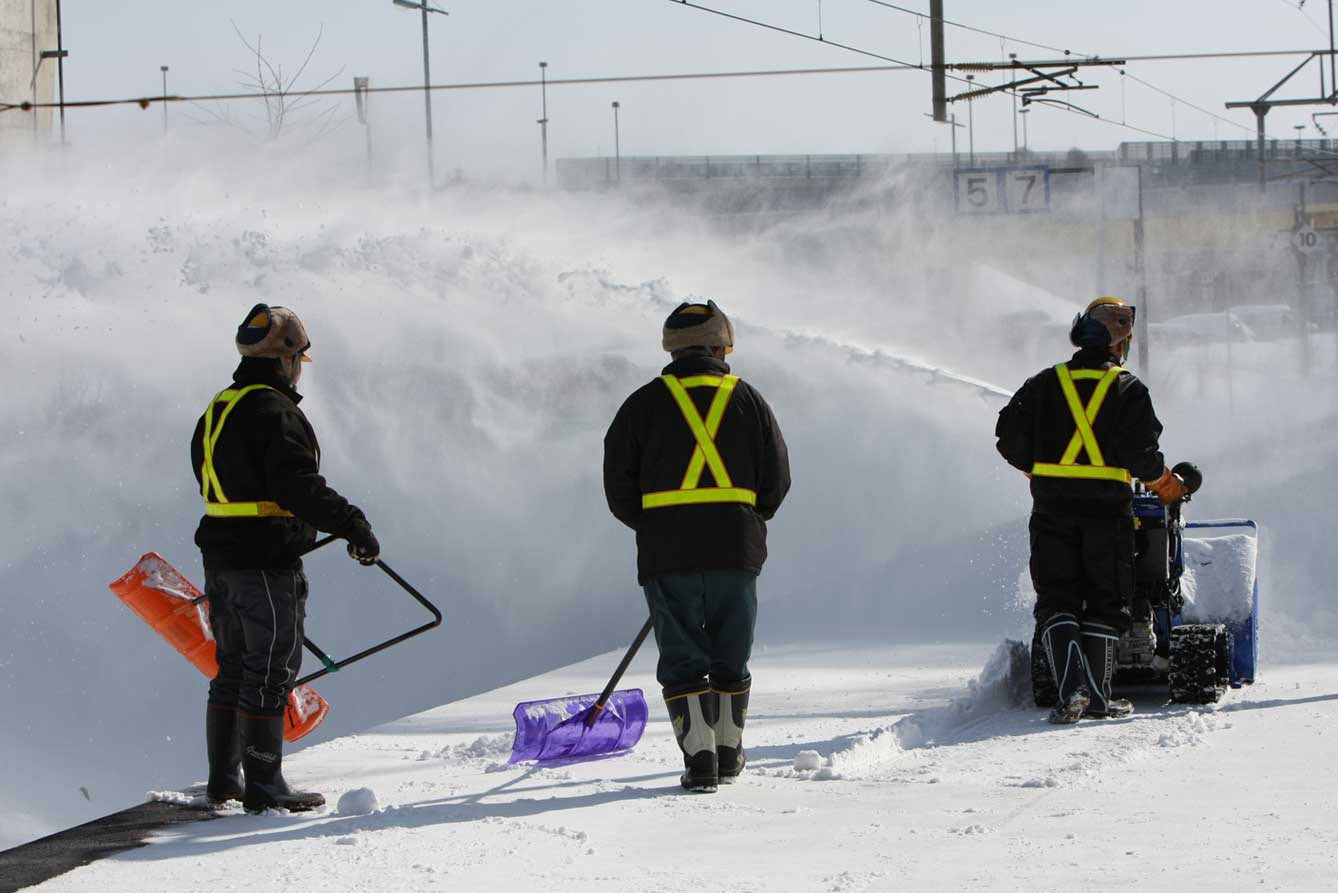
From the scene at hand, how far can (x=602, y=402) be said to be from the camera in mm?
16422

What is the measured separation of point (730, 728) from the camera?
5.40 meters

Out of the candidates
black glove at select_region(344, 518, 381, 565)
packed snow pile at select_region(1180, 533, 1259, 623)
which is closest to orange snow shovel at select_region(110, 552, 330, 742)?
black glove at select_region(344, 518, 381, 565)

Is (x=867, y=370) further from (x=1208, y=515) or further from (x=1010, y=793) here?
(x=1010, y=793)

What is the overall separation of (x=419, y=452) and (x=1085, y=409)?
912cm

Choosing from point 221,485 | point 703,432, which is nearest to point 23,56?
point 221,485

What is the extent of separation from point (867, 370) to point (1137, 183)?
11398mm

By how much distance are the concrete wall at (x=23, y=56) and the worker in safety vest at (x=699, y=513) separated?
78.7ft

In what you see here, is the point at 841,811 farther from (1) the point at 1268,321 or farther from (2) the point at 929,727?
(1) the point at 1268,321

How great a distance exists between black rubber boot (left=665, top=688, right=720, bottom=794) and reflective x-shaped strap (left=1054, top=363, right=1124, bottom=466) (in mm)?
2063

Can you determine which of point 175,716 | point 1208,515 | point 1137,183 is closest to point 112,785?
point 175,716

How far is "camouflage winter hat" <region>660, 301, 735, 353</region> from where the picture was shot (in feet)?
17.7

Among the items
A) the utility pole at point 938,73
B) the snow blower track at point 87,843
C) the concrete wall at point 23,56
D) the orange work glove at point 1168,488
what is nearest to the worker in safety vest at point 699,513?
the snow blower track at point 87,843

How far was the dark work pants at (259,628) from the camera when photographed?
16.5 ft

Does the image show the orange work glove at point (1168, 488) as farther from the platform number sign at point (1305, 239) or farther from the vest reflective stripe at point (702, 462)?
the platform number sign at point (1305, 239)
